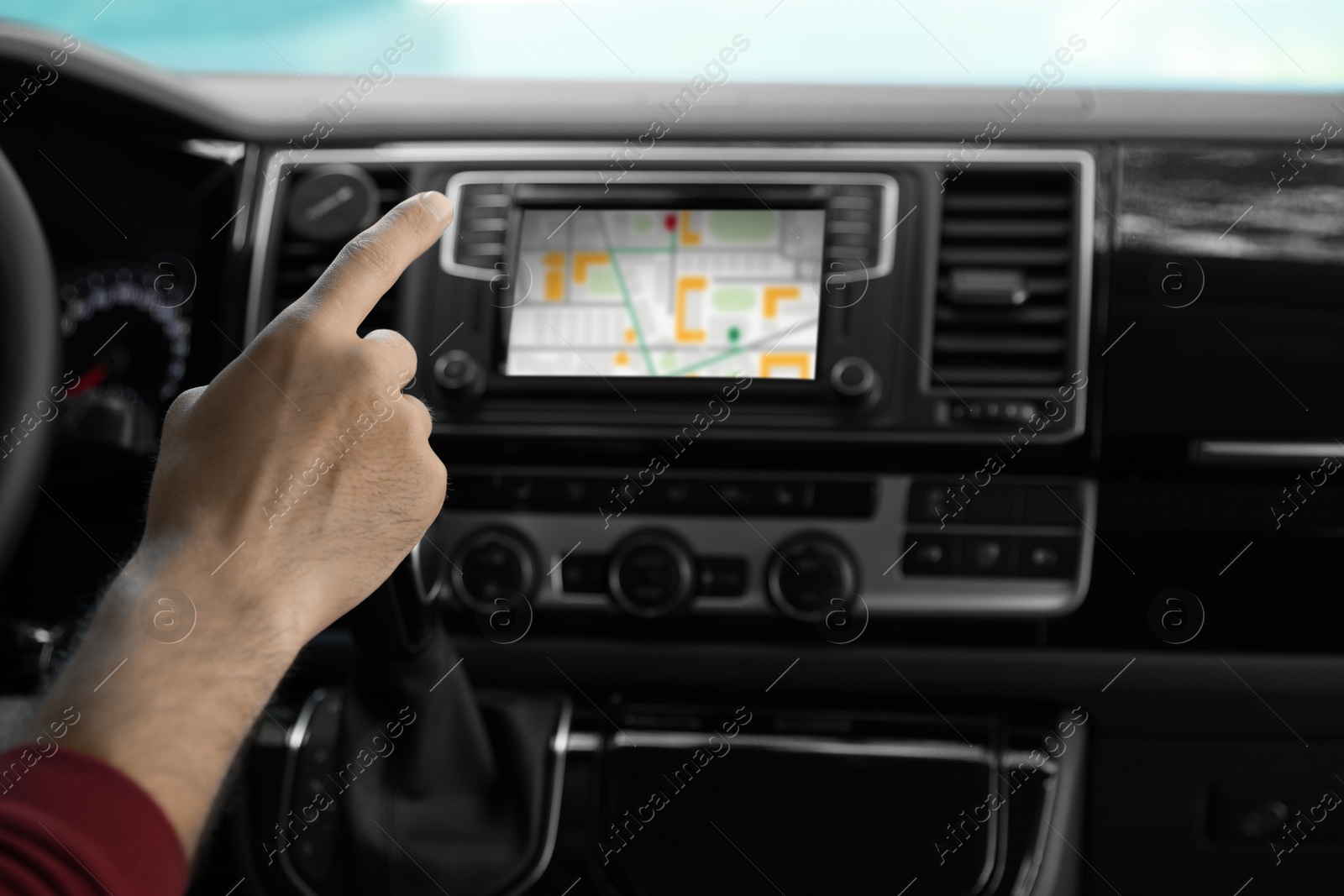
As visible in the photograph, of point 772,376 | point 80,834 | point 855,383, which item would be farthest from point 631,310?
point 80,834

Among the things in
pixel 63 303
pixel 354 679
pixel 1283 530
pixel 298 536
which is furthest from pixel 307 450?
pixel 1283 530

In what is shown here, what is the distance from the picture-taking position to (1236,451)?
4.37 feet

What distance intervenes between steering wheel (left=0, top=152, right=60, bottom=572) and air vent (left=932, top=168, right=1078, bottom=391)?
3.27 feet

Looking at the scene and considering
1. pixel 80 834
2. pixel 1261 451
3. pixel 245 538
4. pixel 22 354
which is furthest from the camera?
pixel 1261 451

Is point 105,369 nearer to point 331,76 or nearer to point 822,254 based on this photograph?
point 331,76

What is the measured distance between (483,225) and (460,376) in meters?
0.21

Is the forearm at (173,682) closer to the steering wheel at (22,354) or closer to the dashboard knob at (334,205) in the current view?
the steering wheel at (22,354)

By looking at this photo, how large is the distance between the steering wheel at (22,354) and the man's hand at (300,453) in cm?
32

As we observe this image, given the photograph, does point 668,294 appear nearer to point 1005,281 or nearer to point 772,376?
point 772,376

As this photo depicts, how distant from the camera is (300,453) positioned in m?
0.73

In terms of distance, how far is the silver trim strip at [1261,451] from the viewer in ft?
4.32

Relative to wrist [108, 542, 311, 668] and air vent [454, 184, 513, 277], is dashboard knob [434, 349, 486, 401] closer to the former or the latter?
air vent [454, 184, 513, 277]

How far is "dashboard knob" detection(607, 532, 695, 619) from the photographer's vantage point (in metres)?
1.38

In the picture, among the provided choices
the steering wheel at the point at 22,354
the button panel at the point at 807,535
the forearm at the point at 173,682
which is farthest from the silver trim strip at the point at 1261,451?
the steering wheel at the point at 22,354
